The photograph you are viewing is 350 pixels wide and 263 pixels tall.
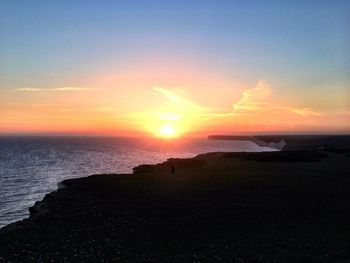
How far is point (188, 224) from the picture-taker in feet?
84.3

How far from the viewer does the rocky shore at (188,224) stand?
1973cm

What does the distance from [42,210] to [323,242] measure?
2081 cm

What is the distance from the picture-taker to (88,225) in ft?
84.8

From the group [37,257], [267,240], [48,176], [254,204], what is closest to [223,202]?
[254,204]

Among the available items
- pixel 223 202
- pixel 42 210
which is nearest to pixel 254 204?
pixel 223 202

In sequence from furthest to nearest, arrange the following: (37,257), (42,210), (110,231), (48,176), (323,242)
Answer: (48,176) → (42,210) → (110,231) → (323,242) → (37,257)

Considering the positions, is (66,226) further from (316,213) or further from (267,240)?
(316,213)

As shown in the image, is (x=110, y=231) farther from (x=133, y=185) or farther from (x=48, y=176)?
(x=48, y=176)

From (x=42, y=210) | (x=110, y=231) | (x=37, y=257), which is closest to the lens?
(x=37, y=257)

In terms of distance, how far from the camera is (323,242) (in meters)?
21.2

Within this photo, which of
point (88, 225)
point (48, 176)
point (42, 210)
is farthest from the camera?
point (48, 176)

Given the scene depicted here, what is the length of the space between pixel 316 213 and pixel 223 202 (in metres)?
7.55

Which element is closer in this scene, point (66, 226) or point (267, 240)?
point (267, 240)

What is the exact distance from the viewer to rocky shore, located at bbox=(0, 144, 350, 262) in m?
19.7
